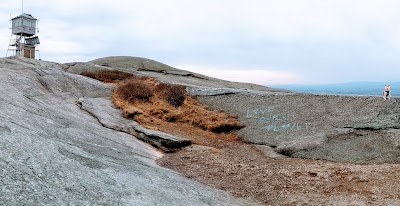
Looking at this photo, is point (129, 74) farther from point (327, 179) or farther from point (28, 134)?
point (327, 179)

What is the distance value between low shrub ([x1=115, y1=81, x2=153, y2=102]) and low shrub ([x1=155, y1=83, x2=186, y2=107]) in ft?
2.82

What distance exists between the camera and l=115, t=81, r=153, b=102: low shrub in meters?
25.8

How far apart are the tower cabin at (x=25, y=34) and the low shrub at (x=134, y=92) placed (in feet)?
148

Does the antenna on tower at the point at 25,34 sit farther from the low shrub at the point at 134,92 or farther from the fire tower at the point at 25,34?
the low shrub at the point at 134,92

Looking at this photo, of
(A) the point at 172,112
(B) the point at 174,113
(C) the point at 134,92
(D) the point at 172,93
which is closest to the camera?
(B) the point at 174,113

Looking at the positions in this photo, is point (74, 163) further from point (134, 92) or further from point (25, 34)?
point (25, 34)

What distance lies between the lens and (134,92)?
1023 inches

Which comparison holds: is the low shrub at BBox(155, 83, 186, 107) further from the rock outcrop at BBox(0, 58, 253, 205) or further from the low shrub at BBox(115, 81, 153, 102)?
the rock outcrop at BBox(0, 58, 253, 205)

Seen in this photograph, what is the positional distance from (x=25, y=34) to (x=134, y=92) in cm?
4888

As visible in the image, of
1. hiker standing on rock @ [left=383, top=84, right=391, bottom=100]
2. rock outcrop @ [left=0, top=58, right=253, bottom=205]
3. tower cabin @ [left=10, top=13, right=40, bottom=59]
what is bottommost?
rock outcrop @ [left=0, top=58, right=253, bottom=205]

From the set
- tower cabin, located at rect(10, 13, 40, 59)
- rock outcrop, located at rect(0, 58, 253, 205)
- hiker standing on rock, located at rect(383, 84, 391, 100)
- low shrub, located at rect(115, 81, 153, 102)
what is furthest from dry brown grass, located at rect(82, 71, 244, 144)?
tower cabin, located at rect(10, 13, 40, 59)

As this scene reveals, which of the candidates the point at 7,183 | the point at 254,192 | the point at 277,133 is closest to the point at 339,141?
the point at 277,133

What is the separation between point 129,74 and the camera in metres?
32.2

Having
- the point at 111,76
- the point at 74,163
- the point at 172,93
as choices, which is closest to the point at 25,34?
the point at 111,76
